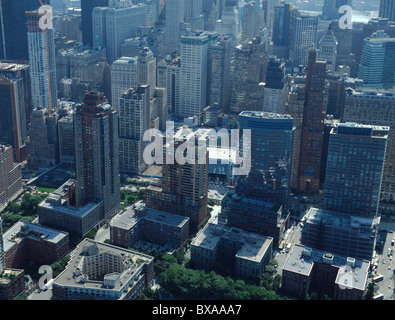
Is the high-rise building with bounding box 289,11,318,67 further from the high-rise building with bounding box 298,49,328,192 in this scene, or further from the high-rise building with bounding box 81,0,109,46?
the high-rise building with bounding box 298,49,328,192

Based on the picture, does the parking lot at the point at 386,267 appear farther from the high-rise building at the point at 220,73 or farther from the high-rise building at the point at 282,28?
the high-rise building at the point at 282,28

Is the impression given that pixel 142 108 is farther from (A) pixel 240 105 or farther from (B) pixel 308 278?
(B) pixel 308 278

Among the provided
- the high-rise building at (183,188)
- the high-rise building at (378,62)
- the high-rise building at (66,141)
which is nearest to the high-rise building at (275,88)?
the high-rise building at (378,62)

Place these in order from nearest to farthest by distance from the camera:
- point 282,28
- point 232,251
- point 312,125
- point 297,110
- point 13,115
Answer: point 232,251 → point 297,110 → point 312,125 → point 13,115 → point 282,28

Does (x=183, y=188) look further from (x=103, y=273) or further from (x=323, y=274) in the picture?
(x=323, y=274)

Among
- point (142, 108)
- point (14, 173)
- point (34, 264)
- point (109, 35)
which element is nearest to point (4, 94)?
point (14, 173)

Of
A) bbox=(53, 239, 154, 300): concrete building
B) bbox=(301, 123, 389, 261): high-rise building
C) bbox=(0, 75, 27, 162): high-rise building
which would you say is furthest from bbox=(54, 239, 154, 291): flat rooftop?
bbox=(0, 75, 27, 162): high-rise building

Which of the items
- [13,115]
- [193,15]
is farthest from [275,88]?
[193,15]
